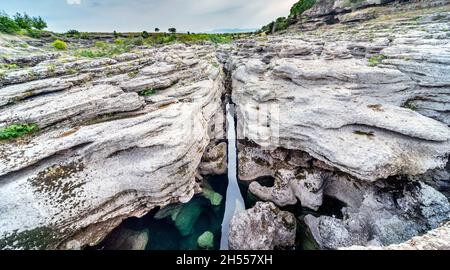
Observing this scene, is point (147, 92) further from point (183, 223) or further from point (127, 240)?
point (127, 240)

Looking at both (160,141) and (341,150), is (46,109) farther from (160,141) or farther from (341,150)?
(341,150)

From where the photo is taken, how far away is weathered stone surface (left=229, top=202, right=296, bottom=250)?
16.5 m

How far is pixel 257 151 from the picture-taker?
24.9m

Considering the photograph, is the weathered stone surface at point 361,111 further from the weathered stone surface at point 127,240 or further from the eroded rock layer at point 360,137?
the weathered stone surface at point 127,240

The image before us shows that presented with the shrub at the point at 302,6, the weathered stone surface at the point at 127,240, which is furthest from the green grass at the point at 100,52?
the shrub at the point at 302,6

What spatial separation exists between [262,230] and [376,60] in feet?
68.0

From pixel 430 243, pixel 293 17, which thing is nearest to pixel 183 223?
pixel 430 243

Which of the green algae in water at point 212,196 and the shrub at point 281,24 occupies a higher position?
the shrub at point 281,24

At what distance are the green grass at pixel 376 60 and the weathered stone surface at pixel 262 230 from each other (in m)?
17.2

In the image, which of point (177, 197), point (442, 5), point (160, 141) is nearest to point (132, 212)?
point (177, 197)

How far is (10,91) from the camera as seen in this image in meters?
16.7

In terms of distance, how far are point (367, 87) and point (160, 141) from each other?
61.2 ft

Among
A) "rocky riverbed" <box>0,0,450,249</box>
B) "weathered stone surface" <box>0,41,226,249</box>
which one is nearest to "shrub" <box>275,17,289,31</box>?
"rocky riverbed" <box>0,0,450,249</box>

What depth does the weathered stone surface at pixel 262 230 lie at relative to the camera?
16.5m
